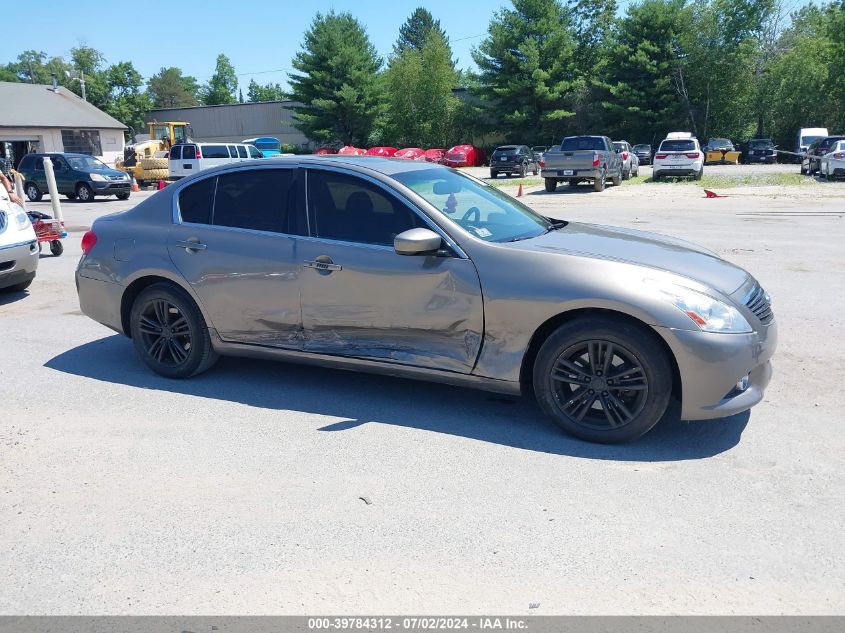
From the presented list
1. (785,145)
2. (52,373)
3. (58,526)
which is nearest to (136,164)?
(52,373)

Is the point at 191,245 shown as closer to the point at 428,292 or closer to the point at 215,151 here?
the point at 428,292

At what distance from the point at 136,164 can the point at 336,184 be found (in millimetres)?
33277

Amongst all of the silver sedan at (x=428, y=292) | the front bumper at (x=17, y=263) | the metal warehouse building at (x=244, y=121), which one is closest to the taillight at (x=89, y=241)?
the silver sedan at (x=428, y=292)

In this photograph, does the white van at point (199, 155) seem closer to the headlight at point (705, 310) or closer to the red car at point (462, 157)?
the red car at point (462, 157)

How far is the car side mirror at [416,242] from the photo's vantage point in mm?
4441

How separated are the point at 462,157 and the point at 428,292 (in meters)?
45.9

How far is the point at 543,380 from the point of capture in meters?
4.37

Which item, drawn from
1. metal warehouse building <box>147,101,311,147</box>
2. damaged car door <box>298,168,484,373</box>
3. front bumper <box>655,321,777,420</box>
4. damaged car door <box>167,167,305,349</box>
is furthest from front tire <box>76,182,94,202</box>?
metal warehouse building <box>147,101,311,147</box>

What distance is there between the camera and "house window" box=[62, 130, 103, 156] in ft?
174

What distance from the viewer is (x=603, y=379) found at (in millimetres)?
4246

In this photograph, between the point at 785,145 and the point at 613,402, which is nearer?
the point at 613,402

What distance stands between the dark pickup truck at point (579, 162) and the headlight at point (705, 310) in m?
22.1

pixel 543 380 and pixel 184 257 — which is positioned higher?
pixel 184 257

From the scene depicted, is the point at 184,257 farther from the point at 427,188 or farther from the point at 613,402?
the point at 613,402
